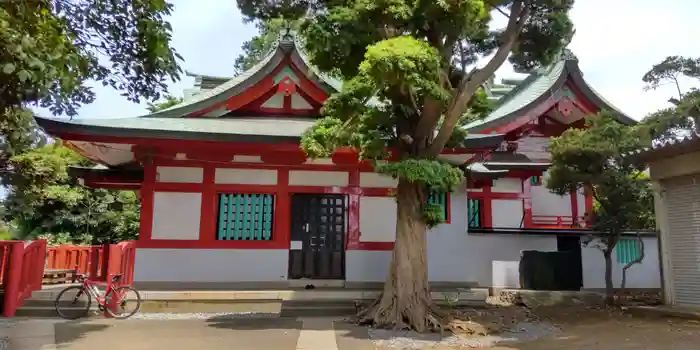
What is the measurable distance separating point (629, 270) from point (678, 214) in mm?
2475

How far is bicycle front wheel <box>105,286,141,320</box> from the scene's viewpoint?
937 centimetres

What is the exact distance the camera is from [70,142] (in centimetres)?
1066

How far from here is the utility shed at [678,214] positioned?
10.3m

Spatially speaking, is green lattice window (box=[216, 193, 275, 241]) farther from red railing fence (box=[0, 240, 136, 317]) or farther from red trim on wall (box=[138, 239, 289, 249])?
red railing fence (box=[0, 240, 136, 317])

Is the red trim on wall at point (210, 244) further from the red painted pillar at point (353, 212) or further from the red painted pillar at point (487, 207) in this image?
the red painted pillar at point (487, 207)

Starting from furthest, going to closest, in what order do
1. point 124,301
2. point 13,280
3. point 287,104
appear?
1. point 287,104
2. point 124,301
3. point 13,280

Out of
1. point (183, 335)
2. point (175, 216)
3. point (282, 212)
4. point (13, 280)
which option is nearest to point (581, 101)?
point (282, 212)

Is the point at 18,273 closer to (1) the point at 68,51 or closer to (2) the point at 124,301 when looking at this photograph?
(2) the point at 124,301

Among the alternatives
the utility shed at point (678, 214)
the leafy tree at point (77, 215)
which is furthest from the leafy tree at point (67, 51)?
the leafy tree at point (77, 215)

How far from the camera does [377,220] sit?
12.1m

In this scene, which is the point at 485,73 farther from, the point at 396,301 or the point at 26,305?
A: the point at 26,305

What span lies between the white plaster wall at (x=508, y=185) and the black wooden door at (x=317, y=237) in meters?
5.18

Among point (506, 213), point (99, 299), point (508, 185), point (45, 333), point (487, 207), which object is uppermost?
point (508, 185)

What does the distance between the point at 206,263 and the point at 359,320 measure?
4.39 meters
